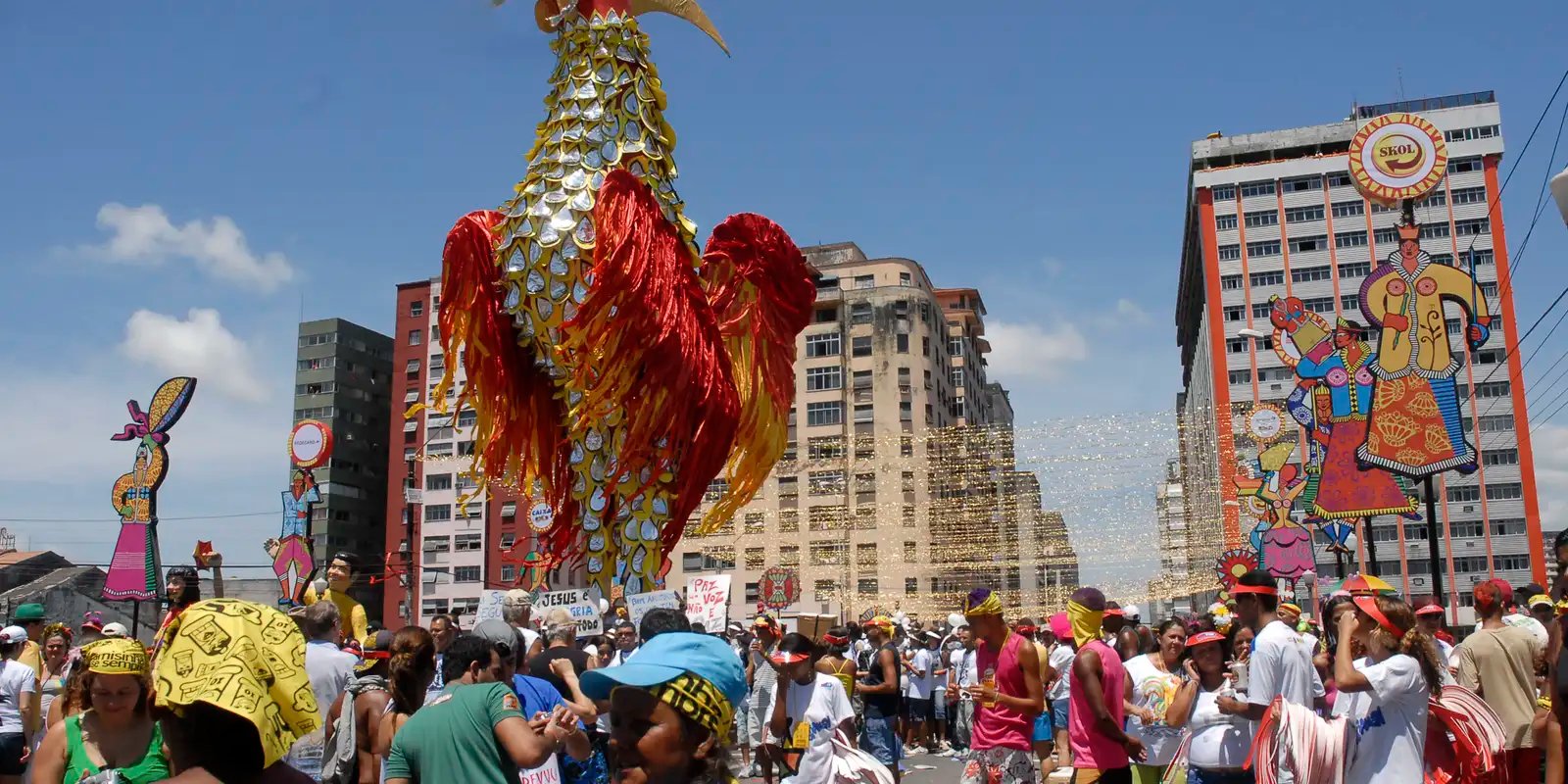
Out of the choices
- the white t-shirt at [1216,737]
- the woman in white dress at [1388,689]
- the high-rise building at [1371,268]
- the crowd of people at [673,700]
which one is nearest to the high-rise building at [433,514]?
the high-rise building at [1371,268]

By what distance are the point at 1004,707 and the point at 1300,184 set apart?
242 feet

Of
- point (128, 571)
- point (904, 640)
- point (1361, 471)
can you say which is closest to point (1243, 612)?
point (904, 640)

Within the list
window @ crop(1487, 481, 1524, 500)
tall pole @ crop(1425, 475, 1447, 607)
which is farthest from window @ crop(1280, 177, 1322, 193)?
tall pole @ crop(1425, 475, 1447, 607)

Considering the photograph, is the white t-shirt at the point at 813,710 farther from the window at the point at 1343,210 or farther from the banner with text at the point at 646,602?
the window at the point at 1343,210

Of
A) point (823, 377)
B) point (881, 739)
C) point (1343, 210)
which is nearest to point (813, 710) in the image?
point (881, 739)

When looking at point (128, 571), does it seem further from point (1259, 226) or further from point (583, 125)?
point (1259, 226)

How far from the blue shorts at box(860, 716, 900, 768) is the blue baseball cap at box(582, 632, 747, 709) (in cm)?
677

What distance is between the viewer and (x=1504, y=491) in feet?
220

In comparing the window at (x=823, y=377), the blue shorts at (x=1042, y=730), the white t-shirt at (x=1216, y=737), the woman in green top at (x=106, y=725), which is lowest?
the blue shorts at (x=1042, y=730)

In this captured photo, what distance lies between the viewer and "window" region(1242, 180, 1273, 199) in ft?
241

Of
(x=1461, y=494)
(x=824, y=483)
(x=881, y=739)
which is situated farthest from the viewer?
(x=1461, y=494)

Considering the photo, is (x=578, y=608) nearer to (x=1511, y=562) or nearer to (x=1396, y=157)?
(x=1396, y=157)

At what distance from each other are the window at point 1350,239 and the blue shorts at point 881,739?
70662mm

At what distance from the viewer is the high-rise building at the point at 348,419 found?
71.3m
